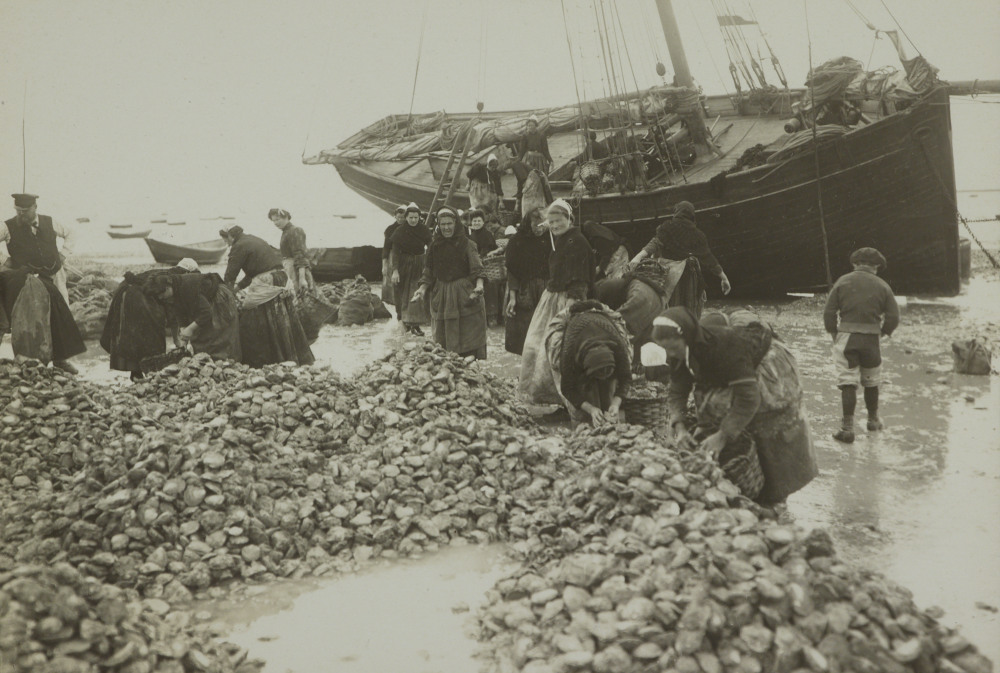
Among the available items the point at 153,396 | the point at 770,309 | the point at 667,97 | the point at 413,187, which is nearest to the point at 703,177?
the point at 667,97

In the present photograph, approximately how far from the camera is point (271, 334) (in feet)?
25.0

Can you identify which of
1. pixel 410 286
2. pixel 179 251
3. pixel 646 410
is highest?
pixel 179 251

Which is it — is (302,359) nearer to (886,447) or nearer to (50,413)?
(50,413)

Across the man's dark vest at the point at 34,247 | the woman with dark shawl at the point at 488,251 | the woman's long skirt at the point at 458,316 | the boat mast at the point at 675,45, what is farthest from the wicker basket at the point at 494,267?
the boat mast at the point at 675,45

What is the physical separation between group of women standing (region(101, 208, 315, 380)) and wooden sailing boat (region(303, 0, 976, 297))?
3.63 m

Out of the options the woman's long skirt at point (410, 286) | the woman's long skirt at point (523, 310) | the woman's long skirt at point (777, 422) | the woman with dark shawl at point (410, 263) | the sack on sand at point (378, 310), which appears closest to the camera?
the woman's long skirt at point (777, 422)

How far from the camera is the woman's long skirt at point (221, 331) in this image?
7.13m

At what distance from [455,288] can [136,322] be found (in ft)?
8.93

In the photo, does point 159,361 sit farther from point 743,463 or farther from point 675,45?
point 675,45

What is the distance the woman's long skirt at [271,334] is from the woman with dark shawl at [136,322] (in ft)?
2.25

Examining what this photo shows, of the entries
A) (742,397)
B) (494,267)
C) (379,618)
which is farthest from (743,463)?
(494,267)

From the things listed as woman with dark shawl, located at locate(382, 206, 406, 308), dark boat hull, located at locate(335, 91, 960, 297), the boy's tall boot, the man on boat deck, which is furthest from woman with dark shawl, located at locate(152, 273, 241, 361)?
dark boat hull, located at locate(335, 91, 960, 297)

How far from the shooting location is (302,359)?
25.8ft

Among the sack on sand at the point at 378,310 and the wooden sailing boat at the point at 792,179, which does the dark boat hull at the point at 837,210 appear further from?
the sack on sand at the point at 378,310
